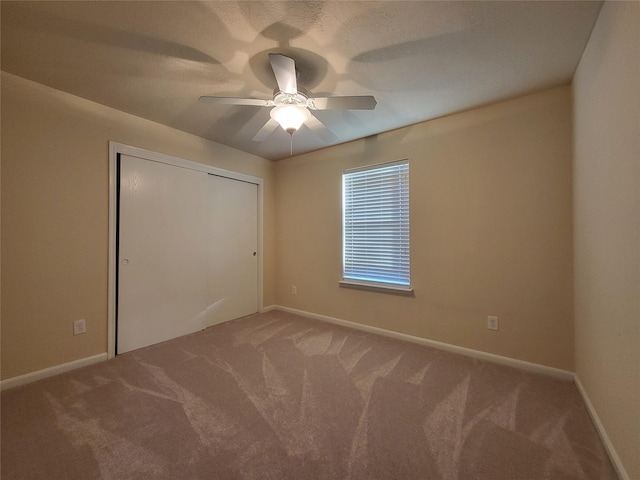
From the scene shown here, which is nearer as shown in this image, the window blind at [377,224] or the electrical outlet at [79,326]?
the electrical outlet at [79,326]

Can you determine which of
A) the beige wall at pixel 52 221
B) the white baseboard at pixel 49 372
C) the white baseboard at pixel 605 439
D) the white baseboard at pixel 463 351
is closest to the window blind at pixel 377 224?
the white baseboard at pixel 463 351

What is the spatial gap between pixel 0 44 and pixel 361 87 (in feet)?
7.84

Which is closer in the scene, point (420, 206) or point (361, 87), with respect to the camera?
point (361, 87)

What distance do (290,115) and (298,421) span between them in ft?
6.49

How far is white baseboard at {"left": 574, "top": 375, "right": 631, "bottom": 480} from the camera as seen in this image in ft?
3.79

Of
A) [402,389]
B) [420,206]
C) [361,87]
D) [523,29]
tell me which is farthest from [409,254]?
[523,29]

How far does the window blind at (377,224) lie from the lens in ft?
9.30

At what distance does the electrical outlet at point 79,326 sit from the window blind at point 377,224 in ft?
8.76

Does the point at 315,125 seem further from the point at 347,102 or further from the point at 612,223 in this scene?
the point at 612,223

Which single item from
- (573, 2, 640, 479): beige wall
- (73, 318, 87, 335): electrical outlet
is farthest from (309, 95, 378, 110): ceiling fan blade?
(73, 318, 87, 335): electrical outlet

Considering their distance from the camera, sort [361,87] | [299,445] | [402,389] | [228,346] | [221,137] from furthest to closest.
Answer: [221,137] < [228,346] < [361,87] < [402,389] < [299,445]

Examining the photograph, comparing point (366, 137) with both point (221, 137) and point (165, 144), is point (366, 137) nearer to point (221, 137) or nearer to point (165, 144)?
point (221, 137)

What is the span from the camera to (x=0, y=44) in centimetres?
155

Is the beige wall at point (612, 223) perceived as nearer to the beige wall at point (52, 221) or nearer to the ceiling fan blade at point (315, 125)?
the ceiling fan blade at point (315, 125)
